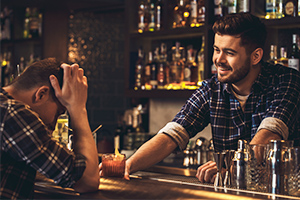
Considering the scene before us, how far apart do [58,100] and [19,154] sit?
0.24 m

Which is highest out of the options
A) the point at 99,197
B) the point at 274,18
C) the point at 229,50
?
the point at 274,18

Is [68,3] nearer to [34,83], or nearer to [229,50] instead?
[229,50]

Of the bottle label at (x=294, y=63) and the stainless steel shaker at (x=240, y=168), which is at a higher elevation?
the bottle label at (x=294, y=63)

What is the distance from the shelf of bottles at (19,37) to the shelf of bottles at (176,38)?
55.0 inches

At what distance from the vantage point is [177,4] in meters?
3.45

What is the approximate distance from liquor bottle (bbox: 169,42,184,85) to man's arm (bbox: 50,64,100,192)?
1925 mm

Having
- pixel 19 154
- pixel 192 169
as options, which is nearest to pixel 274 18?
pixel 192 169

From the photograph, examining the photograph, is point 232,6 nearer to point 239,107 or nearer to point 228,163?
point 239,107

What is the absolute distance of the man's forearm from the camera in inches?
79.0

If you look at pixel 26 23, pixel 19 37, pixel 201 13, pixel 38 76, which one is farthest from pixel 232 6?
pixel 19 37

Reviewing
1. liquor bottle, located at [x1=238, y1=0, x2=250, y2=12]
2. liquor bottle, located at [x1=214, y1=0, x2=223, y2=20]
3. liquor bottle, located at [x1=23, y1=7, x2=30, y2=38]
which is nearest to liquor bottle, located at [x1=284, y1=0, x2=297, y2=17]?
liquor bottle, located at [x1=238, y1=0, x2=250, y2=12]

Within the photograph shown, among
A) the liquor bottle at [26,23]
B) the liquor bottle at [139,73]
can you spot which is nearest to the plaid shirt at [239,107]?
the liquor bottle at [139,73]

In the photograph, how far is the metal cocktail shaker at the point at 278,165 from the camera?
1.42 m

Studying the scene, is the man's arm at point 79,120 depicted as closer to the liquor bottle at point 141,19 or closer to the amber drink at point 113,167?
the amber drink at point 113,167
